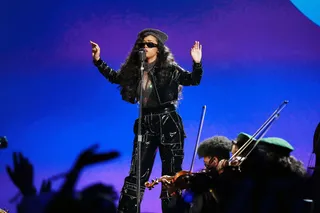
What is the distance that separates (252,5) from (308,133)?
139 centimetres

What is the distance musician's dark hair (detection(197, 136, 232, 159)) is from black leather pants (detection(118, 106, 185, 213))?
259mm

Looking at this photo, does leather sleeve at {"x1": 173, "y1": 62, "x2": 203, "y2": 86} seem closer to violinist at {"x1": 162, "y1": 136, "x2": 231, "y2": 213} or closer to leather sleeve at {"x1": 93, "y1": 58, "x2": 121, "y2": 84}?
leather sleeve at {"x1": 93, "y1": 58, "x2": 121, "y2": 84}

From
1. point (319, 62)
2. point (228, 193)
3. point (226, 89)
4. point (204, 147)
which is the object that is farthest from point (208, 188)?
point (319, 62)

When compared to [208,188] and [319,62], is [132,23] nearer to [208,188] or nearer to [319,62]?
[319,62]

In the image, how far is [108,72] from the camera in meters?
4.78

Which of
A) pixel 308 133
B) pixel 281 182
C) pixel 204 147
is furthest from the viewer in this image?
pixel 308 133

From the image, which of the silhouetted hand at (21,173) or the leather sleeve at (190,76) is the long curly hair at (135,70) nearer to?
the leather sleeve at (190,76)

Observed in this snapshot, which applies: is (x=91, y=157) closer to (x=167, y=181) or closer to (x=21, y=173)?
(x=21, y=173)

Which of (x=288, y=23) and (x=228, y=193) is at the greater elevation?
(x=288, y=23)

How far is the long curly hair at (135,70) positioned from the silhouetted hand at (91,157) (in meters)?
3.29

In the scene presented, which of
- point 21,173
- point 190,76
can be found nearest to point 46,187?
point 21,173

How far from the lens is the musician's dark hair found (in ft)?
14.1

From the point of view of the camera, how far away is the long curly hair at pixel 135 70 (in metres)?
4.66

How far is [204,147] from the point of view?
14.3 ft
